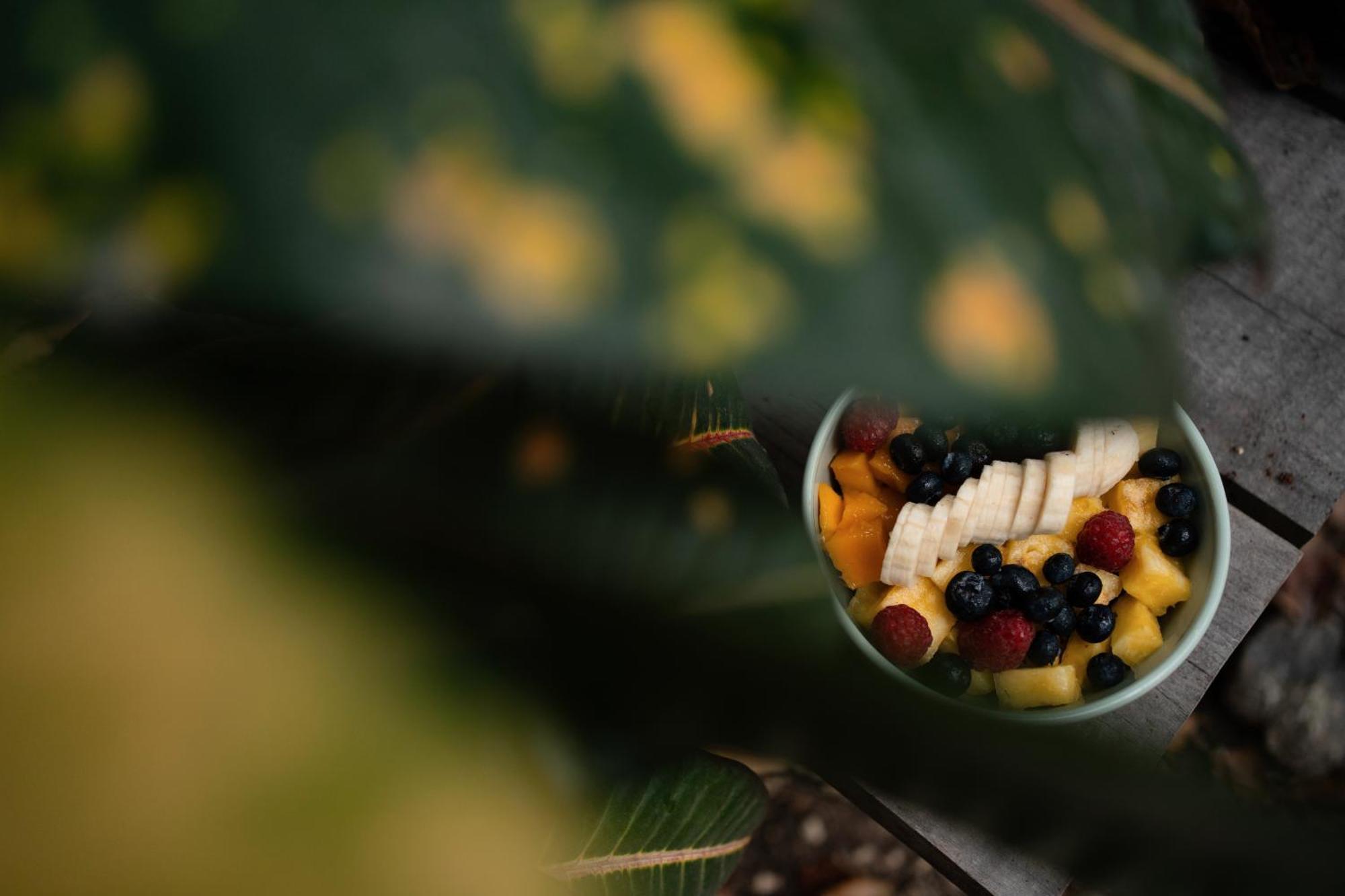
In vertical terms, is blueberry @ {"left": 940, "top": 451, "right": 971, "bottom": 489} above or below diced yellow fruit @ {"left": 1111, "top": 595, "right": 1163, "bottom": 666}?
above

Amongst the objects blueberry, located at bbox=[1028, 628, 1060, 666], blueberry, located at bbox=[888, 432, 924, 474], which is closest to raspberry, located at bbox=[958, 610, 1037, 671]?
blueberry, located at bbox=[1028, 628, 1060, 666]

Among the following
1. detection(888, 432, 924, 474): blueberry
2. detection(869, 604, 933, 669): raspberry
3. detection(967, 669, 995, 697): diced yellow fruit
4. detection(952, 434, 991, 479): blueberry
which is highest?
detection(952, 434, 991, 479): blueberry

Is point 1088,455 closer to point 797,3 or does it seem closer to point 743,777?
point 743,777

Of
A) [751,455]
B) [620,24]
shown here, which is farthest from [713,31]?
[751,455]

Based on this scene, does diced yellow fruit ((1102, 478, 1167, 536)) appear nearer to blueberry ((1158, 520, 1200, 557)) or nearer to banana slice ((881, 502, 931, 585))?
blueberry ((1158, 520, 1200, 557))

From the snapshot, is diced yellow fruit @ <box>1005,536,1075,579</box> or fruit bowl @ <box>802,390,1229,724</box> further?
diced yellow fruit @ <box>1005,536,1075,579</box>

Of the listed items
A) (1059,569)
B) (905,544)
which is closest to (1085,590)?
(1059,569)

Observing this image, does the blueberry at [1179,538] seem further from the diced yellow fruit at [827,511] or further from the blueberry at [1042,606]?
the diced yellow fruit at [827,511]

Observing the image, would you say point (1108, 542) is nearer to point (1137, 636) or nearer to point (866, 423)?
point (1137, 636)
